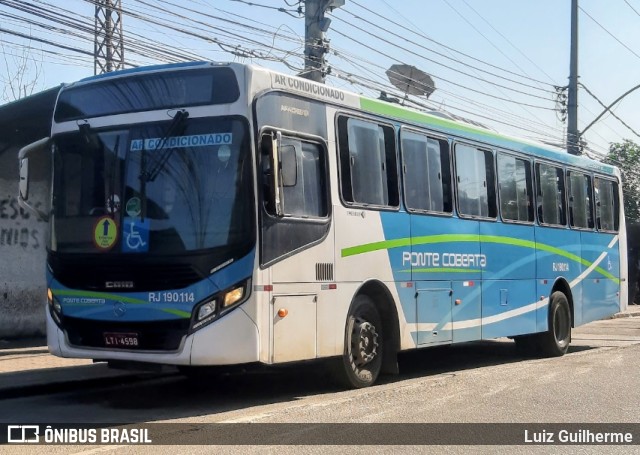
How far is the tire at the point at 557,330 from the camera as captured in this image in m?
15.6

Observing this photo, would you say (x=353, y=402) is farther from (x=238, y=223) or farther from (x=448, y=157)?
(x=448, y=157)

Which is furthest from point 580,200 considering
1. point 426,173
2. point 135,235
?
point 135,235

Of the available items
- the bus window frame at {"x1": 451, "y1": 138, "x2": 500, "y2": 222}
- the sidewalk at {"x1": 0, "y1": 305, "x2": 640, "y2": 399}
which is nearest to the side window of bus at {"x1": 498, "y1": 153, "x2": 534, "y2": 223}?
the bus window frame at {"x1": 451, "y1": 138, "x2": 500, "y2": 222}

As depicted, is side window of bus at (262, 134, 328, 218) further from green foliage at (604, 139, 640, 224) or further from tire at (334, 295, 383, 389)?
green foliage at (604, 139, 640, 224)

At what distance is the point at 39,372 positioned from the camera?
38.1 feet

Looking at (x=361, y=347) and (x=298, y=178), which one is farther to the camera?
(x=361, y=347)

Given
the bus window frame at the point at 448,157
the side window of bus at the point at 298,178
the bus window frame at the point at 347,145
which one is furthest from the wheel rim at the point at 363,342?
the bus window frame at the point at 448,157

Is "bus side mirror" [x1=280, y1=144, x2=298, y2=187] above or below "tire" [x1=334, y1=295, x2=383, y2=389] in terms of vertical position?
above

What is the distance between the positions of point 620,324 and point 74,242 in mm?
19955

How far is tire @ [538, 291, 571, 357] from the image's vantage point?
15.6 meters

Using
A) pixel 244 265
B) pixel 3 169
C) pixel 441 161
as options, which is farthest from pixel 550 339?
pixel 3 169

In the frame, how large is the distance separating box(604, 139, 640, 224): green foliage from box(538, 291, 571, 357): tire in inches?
1264

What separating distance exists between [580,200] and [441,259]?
586 cm

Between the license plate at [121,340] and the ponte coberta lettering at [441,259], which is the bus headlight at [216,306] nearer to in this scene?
the license plate at [121,340]
